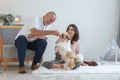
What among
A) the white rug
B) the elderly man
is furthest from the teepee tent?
the elderly man

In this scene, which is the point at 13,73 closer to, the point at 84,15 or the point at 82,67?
the point at 82,67

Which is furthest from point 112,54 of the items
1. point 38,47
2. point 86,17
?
point 38,47

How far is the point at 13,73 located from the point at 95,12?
6.98ft

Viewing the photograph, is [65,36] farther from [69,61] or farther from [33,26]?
[33,26]

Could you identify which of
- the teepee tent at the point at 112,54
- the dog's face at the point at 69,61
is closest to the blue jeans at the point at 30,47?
the dog's face at the point at 69,61

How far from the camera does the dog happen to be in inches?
130

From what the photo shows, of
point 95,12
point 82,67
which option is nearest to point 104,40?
point 95,12

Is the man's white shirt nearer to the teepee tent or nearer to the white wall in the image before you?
the white wall

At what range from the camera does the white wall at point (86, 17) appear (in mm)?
4592

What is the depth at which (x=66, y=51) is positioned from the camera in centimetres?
336

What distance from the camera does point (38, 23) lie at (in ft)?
11.7

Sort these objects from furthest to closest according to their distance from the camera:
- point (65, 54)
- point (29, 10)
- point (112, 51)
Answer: point (29, 10)
point (112, 51)
point (65, 54)

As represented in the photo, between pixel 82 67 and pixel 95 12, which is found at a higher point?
pixel 95 12

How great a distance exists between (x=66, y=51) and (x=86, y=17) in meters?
1.55
